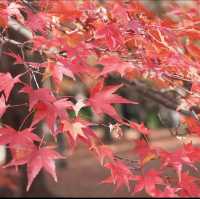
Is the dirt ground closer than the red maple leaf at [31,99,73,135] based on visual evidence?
No

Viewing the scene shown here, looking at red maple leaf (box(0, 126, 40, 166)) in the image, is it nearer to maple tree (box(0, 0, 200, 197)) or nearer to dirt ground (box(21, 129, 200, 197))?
maple tree (box(0, 0, 200, 197))

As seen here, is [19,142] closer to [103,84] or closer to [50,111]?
[50,111]

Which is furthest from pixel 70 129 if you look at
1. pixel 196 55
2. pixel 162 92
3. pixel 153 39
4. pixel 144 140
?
pixel 162 92

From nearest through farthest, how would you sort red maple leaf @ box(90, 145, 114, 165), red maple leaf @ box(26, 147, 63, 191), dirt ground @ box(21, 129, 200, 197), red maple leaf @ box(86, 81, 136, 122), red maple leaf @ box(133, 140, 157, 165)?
red maple leaf @ box(26, 147, 63, 191) → red maple leaf @ box(86, 81, 136, 122) → red maple leaf @ box(90, 145, 114, 165) → red maple leaf @ box(133, 140, 157, 165) → dirt ground @ box(21, 129, 200, 197)

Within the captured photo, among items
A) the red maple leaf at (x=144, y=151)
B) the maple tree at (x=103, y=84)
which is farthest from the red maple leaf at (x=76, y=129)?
the red maple leaf at (x=144, y=151)

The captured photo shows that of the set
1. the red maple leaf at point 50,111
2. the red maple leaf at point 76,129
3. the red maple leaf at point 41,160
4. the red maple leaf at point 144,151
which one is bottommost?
the red maple leaf at point 144,151

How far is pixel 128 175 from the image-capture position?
196cm

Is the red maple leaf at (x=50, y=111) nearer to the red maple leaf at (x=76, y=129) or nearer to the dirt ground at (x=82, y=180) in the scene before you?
the red maple leaf at (x=76, y=129)

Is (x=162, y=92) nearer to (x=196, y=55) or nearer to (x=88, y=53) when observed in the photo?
(x=196, y=55)

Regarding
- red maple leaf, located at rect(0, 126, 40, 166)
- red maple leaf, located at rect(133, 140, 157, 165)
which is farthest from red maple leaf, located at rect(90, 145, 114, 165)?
red maple leaf, located at rect(0, 126, 40, 166)

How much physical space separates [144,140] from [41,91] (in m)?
0.62

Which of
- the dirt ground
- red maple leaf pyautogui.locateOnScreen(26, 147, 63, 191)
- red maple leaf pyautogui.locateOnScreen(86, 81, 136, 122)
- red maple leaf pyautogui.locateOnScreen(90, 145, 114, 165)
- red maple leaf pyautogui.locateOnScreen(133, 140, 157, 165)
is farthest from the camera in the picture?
the dirt ground

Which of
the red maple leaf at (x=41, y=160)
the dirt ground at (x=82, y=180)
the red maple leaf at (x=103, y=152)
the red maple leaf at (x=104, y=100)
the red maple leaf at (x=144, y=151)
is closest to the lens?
the red maple leaf at (x=41, y=160)

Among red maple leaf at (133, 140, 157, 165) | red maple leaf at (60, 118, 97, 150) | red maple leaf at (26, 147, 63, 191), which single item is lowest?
red maple leaf at (133, 140, 157, 165)
